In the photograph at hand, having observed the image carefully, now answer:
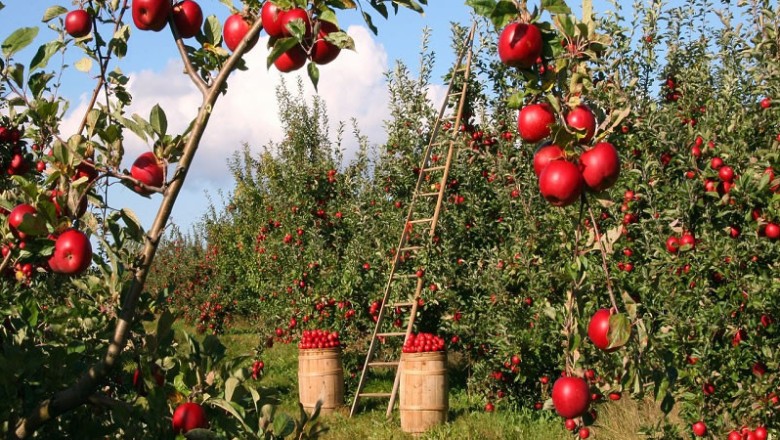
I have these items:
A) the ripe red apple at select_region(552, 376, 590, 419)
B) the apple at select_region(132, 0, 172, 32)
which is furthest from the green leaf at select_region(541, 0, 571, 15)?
the ripe red apple at select_region(552, 376, 590, 419)

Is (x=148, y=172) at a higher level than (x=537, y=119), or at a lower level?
lower

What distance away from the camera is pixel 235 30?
49.2 inches

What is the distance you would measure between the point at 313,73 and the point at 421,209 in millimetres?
6140

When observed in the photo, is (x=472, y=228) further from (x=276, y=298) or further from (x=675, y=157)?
(x=276, y=298)

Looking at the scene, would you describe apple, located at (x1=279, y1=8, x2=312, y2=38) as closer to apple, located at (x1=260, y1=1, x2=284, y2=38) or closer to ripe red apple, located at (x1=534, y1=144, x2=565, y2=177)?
apple, located at (x1=260, y1=1, x2=284, y2=38)

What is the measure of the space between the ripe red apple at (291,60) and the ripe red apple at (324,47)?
0.02 meters

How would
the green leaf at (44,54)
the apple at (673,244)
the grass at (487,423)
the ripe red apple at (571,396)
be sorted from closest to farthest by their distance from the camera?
the green leaf at (44,54) → the ripe red apple at (571,396) → the apple at (673,244) → the grass at (487,423)

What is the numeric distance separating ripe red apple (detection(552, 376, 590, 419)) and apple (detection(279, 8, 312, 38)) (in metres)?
0.95

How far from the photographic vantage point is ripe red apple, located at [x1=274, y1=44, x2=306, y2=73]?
121 centimetres

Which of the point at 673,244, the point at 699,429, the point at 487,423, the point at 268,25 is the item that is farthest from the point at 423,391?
the point at 268,25

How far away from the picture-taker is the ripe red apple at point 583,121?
55.6 inches

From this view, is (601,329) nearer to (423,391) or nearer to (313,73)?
(313,73)

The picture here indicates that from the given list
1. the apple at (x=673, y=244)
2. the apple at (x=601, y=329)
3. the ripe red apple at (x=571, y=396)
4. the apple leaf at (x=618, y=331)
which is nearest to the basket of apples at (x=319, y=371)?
the apple at (x=673, y=244)

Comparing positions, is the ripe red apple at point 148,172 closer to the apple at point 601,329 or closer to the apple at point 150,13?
the apple at point 150,13
